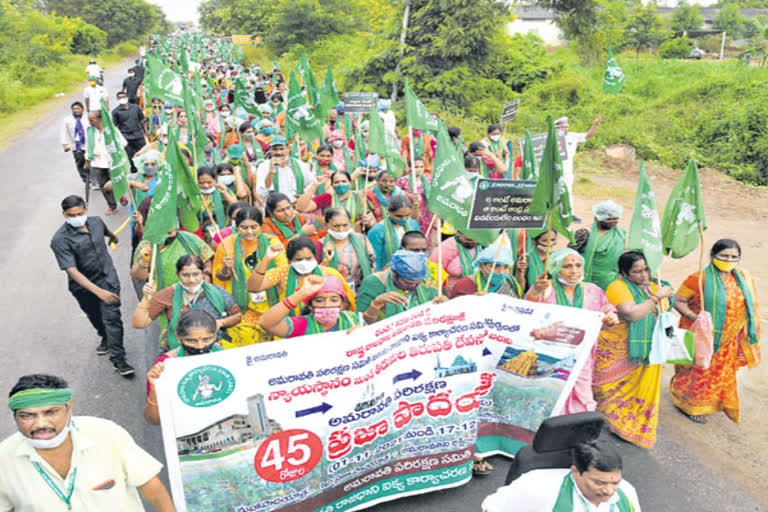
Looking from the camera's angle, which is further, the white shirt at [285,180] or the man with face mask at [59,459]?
the white shirt at [285,180]

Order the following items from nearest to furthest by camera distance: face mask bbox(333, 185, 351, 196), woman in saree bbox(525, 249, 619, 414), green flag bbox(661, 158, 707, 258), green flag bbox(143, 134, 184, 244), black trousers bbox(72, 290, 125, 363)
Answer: woman in saree bbox(525, 249, 619, 414) < green flag bbox(143, 134, 184, 244) < green flag bbox(661, 158, 707, 258) < black trousers bbox(72, 290, 125, 363) < face mask bbox(333, 185, 351, 196)

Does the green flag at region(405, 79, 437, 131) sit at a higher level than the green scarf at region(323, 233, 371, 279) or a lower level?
higher

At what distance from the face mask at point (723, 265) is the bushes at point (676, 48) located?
133 ft

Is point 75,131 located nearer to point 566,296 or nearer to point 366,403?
point 366,403

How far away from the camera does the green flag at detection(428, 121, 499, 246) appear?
4.46m

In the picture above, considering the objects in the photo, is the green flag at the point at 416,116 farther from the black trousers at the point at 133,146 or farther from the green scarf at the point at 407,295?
the black trousers at the point at 133,146

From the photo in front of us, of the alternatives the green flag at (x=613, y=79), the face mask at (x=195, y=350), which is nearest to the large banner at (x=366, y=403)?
the face mask at (x=195, y=350)

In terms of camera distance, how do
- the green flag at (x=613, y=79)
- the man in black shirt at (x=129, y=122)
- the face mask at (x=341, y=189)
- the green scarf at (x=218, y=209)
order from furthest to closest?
the man in black shirt at (x=129, y=122)
the green flag at (x=613, y=79)
the face mask at (x=341, y=189)
the green scarf at (x=218, y=209)

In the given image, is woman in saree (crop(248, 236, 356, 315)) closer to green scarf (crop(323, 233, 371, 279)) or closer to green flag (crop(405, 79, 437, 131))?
green scarf (crop(323, 233, 371, 279))

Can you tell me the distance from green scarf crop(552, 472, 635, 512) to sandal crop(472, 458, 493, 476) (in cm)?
194

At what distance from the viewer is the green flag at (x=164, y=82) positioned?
7.89 m

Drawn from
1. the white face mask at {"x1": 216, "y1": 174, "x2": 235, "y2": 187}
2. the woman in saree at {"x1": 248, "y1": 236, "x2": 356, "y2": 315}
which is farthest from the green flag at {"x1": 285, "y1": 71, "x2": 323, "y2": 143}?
the woman in saree at {"x1": 248, "y1": 236, "x2": 356, "y2": 315}

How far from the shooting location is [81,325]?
6.89 meters

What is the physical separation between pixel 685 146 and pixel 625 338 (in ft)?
47.1
